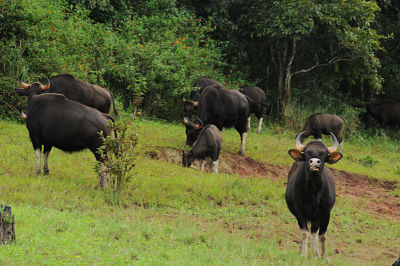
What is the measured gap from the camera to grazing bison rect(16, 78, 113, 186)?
9320 mm

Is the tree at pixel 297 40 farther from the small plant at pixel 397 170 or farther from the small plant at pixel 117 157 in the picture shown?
the small plant at pixel 117 157

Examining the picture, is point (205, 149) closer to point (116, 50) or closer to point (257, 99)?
point (116, 50)

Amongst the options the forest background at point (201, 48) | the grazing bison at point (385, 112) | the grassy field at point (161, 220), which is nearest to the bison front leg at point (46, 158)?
the grassy field at point (161, 220)

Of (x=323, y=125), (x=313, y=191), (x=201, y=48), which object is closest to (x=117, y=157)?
(x=313, y=191)

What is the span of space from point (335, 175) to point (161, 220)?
6.97 meters

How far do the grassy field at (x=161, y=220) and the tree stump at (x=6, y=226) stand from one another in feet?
0.42

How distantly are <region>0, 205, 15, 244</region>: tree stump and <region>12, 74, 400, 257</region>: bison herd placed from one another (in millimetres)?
3364

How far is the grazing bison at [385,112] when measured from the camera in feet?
74.3

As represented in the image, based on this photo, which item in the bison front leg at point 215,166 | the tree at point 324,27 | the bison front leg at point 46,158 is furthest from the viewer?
the tree at point 324,27

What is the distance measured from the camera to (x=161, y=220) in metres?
8.26

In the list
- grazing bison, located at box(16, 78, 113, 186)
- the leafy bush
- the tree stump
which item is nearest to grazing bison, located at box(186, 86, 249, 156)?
the leafy bush

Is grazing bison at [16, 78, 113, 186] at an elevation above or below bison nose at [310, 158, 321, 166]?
below

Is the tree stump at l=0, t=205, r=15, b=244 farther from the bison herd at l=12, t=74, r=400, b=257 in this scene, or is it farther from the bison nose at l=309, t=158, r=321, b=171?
the bison nose at l=309, t=158, r=321, b=171

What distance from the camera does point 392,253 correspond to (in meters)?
7.98
